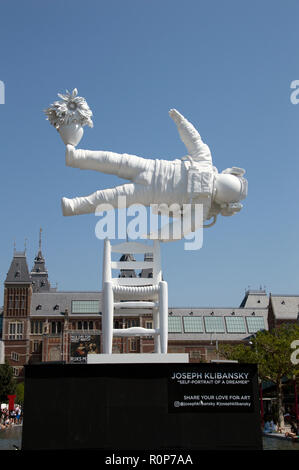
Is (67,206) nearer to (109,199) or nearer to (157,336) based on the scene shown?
(109,199)

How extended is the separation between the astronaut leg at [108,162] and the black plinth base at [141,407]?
420 centimetres

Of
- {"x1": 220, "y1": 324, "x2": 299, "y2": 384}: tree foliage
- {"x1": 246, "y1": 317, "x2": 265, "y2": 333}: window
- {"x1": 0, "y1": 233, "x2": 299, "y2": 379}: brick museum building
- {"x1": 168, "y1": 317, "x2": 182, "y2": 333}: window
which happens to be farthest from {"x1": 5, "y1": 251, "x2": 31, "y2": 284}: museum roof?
{"x1": 220, "y1": 324, "x2": 299, "y2": 384}: tree foliage

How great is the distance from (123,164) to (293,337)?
23.3 metres

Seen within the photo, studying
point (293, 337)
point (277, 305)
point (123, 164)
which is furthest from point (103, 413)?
point (277, 305)

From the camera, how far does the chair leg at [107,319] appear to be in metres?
10.4

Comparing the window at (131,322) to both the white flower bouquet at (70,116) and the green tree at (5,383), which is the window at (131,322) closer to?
the green tree at (5,383)

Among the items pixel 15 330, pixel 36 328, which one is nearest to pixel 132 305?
pixel 36 328

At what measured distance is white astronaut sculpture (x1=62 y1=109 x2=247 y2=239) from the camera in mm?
11016

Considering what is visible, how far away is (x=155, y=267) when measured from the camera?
11.3 metres

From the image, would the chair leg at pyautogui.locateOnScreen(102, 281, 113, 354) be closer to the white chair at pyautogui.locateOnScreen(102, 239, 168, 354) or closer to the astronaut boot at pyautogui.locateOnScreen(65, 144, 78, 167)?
the white chair at pyautogui.locateOnScreen(102, 239, 168, 354)

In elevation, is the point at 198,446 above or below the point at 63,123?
below

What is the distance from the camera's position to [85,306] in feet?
240

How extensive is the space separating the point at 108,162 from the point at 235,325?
62824 millimetres
